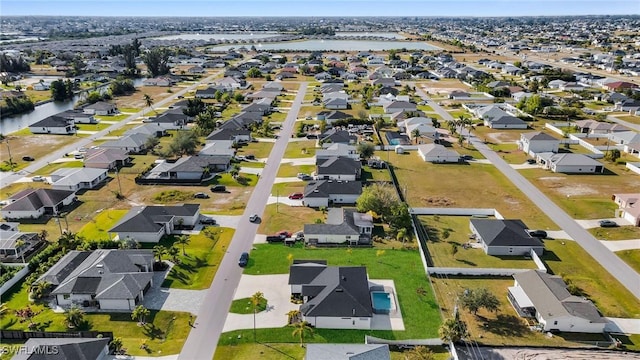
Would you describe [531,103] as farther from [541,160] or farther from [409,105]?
[541,160]

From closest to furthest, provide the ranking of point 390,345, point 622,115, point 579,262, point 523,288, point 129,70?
point 390,345 < point 523,288 < point 579,262 < point 622,115 < point 129,70

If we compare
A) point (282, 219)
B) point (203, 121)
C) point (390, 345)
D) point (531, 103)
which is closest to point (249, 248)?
point (282, 219)

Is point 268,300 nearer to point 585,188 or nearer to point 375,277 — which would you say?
point 375,277

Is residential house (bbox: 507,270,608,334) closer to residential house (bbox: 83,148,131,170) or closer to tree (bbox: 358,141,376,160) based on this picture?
tree (bbox: 358,141,376,160)

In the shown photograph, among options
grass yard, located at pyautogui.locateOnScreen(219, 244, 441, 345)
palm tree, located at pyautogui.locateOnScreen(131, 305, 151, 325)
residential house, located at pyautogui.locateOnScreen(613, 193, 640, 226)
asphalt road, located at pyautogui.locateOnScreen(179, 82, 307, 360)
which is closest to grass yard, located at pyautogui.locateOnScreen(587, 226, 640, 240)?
residential house, located at pyautogui.locateOnScreen(613, 193, 640, 226)

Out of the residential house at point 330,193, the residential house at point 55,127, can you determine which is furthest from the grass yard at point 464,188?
the residential house at point 55,127

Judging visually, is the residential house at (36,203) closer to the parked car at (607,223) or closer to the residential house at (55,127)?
the residential house at (55,127)

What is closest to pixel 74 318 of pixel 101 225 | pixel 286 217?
pixel 101 225
